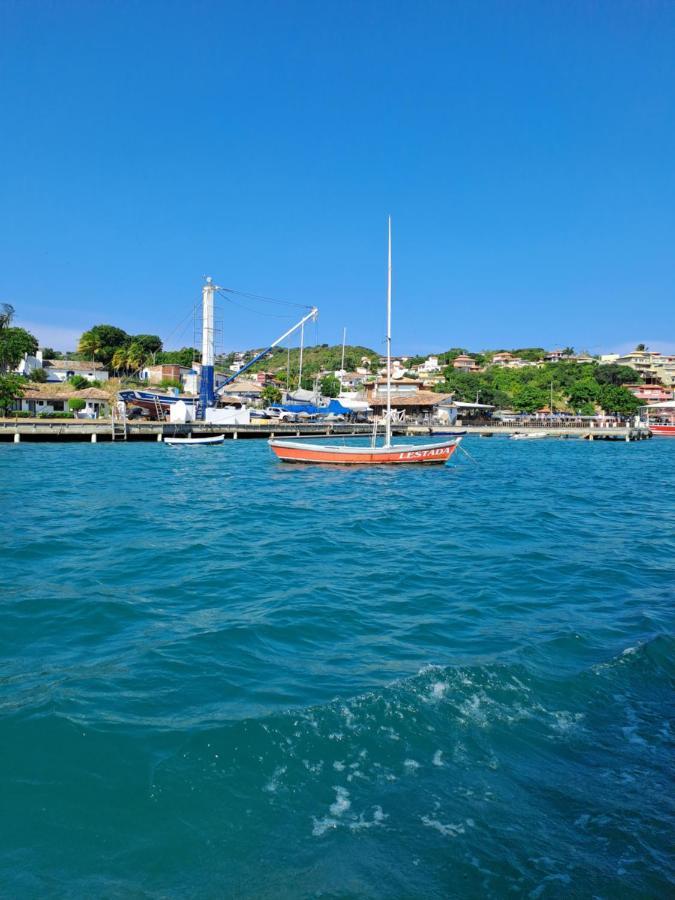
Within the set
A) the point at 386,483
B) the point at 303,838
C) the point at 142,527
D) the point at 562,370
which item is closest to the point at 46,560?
the point at 142,527

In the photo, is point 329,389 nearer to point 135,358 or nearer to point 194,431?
point 135,358

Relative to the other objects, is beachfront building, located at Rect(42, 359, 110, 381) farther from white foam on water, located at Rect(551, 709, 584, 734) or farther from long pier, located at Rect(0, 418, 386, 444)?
white foam on water, located at Rect(551, 709, 584, 734)

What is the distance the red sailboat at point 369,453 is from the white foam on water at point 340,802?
82.5 feet

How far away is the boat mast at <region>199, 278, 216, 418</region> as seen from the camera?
60062 mm

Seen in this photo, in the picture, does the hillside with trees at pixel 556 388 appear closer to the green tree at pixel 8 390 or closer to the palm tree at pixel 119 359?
the palm tree at pixel 119 359

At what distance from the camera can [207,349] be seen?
60094 mm

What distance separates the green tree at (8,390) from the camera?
55.8 metres

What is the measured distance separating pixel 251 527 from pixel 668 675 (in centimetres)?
1061

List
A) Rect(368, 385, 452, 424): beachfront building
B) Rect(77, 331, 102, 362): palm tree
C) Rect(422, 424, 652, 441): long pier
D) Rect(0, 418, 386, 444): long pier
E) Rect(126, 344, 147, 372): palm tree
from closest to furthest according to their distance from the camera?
Rect(0, 418, 386, 444): long pier, Rect(422, 424, 652, 441): long pier, Rect(368, 385, 452, 424): beachfront building, Rect(126, 344, 147, 372): palm tree, Rect(77, 331, 102, 362): palm tree

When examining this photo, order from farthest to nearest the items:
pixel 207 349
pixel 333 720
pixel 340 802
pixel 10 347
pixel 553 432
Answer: pixel 553 432 → pixel 10 347 → pixel 207 349 → pixel 333 720 → pixel 340 802

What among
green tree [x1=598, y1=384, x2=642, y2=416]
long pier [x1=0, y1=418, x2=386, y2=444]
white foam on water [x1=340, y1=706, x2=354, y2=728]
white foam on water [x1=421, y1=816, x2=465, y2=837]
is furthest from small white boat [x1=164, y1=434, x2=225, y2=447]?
green tree [x1=598, y1=384, x2=642, y2=416]

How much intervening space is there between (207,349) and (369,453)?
34992 millimetres

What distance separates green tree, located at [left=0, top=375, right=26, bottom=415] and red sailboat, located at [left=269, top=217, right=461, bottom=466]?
121 feet

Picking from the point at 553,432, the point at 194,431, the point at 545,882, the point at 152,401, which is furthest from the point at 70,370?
the point at 545,882
